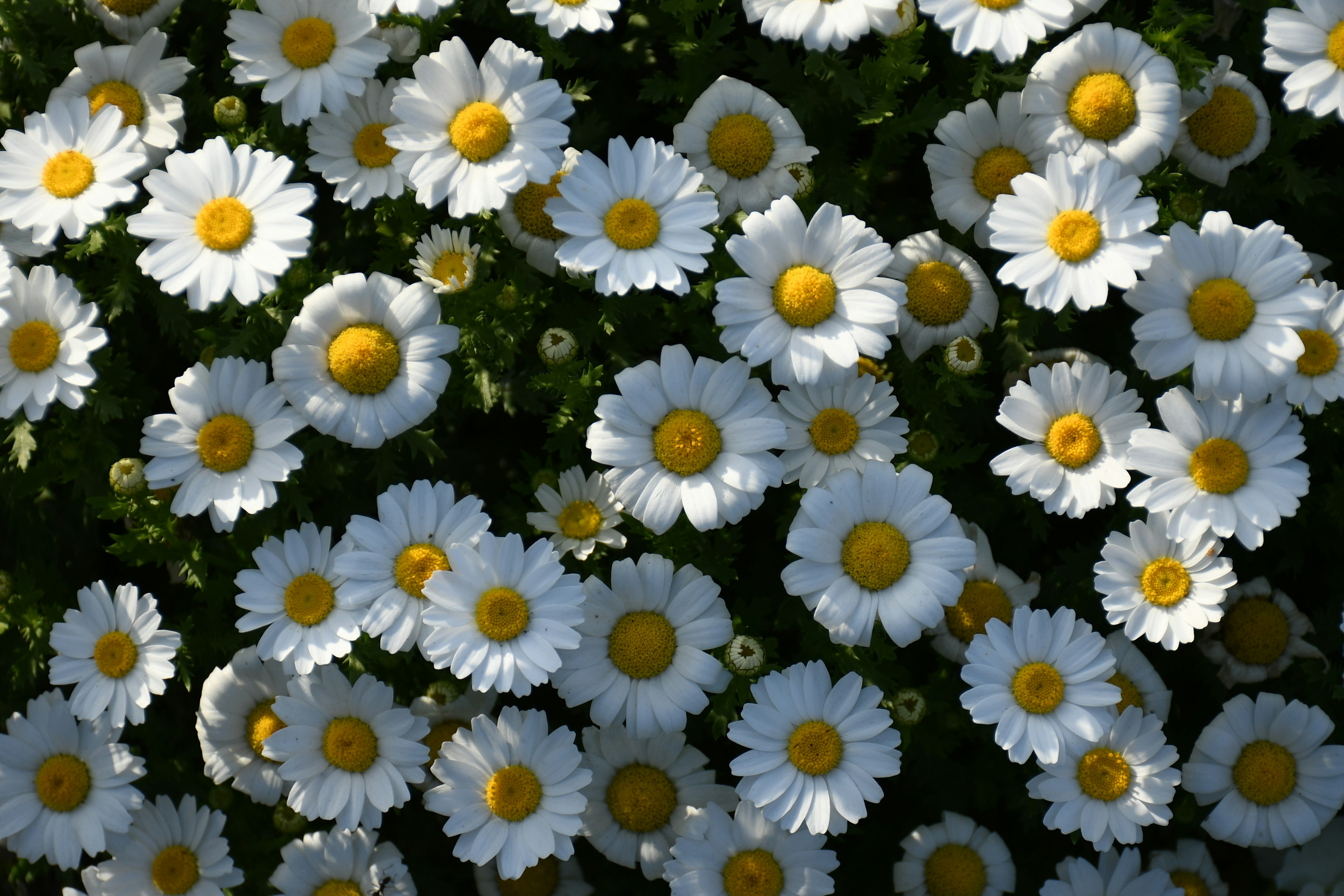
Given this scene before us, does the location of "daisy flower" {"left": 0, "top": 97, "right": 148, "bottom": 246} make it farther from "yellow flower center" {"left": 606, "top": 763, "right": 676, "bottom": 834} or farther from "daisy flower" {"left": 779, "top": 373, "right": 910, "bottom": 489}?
"yellow flower center" {"left": 606, "top": 763, "right": 676, "bottom": 834}

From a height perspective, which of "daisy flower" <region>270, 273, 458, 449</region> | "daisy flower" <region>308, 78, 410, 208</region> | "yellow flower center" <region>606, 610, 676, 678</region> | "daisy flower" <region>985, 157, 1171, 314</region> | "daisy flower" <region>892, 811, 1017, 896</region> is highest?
"daisy flower" <region>985, 157, 1171, 314</region>

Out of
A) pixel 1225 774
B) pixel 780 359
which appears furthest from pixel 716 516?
pixel 1225 774

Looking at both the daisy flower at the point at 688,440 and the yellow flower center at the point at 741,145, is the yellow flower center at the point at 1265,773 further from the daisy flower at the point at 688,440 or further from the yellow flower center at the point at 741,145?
the yellow flower center at the point at 741,145

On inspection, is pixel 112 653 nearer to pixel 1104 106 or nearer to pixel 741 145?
pixel 741 145

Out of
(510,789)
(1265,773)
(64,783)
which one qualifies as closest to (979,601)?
(1265,773)

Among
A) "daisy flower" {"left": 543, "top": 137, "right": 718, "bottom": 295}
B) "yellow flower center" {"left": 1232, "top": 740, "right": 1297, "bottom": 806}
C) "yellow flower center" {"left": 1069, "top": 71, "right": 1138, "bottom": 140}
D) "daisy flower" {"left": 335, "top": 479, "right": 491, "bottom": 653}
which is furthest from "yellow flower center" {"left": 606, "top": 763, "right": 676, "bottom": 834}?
"yellow flower center" {"left": 1069, "top": 71, "right": 1138, "bottom": 140}

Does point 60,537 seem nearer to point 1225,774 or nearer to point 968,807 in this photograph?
point 968,807

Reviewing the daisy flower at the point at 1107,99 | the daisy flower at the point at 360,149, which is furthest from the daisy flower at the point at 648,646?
the daisy flower at the point at 1107,99
